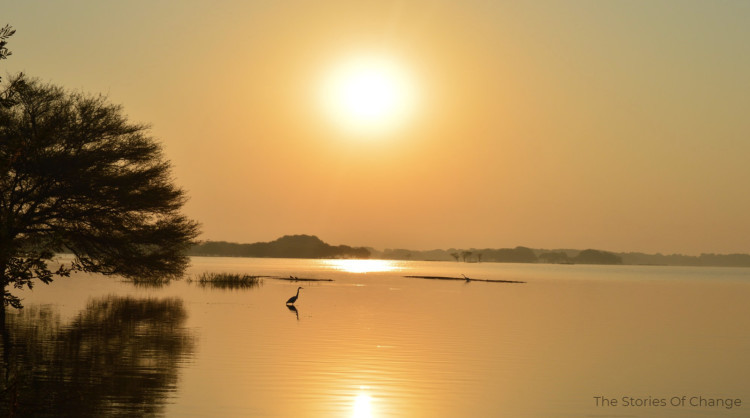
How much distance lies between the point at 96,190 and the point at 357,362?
71.7 feet

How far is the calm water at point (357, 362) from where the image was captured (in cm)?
2000

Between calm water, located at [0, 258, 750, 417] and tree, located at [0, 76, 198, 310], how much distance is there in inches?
150

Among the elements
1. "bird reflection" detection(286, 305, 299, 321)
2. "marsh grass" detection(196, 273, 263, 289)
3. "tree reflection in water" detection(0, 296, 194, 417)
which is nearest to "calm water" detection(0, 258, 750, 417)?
"tree reflection in water" detection(0, 296, 194, 417)

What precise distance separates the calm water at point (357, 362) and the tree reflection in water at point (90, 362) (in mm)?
65

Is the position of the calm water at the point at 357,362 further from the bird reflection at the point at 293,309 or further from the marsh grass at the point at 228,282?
the marsh grass at the point at 228,282

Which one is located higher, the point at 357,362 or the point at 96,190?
the point at 96,190

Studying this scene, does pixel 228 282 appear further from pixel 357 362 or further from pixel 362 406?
pixel 362 406

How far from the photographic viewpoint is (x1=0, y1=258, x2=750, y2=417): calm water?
2000cm

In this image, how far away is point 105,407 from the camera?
709 inches

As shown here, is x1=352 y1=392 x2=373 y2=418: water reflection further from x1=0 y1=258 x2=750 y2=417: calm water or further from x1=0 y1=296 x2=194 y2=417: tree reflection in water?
x1=0 y1=296 x2=194 y2=417: tree reflection in water

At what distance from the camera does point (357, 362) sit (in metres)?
27.7

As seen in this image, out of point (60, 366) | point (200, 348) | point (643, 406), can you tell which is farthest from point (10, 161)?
point (200, 348)

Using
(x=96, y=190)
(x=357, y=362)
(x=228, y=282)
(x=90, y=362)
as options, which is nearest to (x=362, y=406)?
(x=357, y=362)

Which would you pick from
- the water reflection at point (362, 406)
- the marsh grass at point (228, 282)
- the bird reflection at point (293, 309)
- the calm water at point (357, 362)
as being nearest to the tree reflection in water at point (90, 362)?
the calm water at point (357, 362)
